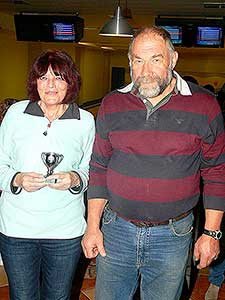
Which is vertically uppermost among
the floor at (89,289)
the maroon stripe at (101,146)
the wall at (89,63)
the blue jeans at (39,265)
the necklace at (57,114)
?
the necklace at (57,114)

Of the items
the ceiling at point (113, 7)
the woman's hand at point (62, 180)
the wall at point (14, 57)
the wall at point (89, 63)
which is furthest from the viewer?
the wall at point (89, 63)

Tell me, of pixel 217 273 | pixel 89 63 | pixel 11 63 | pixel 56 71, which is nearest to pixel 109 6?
pixel 11 63

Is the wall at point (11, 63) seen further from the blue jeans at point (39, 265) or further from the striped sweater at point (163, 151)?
the striped sweater at point (163, 151)

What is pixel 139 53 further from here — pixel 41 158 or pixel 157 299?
pixel 157 299

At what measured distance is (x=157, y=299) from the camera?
213cm

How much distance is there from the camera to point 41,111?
214cm

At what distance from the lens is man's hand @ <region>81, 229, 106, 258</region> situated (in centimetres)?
210

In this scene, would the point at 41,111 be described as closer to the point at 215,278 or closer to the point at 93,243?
the point at 93,243

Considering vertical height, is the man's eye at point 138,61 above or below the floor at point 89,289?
above

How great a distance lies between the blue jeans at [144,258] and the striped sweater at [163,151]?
0.25ft

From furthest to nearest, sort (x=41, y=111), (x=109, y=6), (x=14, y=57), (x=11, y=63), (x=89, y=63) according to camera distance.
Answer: (x=89, y=63) < (x=14, y=57) < (x=11, y=63) < (x=109, y=6) < (x=41, y=111)

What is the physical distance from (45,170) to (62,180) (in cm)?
10

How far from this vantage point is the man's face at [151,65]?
6.26ft

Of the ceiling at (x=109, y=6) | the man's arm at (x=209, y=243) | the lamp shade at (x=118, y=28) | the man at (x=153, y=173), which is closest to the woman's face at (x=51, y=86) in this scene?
the man at (x=153, y=173)
